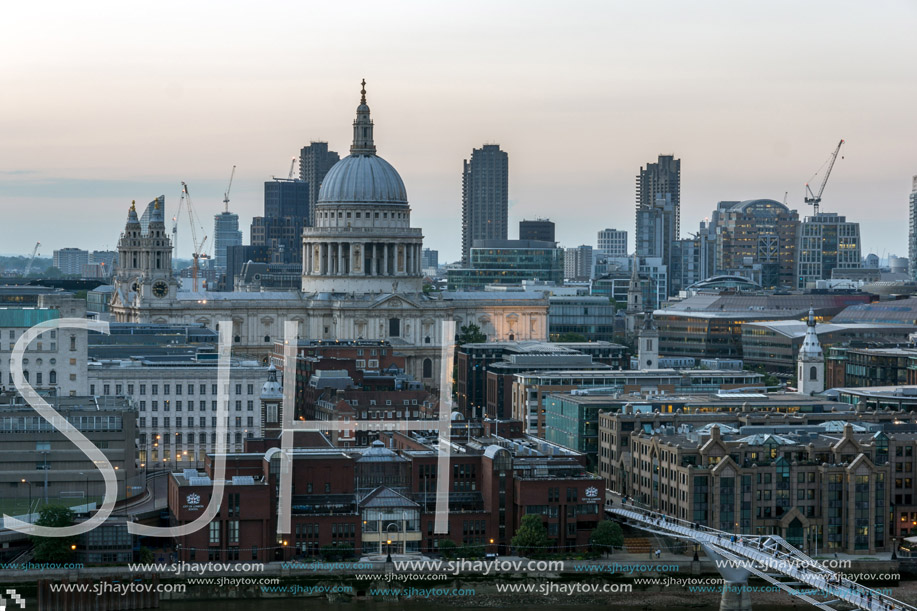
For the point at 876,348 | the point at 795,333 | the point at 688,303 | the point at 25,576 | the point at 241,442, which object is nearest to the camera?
the point at 25,576

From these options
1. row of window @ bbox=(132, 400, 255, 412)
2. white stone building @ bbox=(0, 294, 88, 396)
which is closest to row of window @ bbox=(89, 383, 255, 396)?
row of window @ bbox=(132, 400, 255, 412)

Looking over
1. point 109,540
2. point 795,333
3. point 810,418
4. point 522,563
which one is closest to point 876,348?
point 795,333

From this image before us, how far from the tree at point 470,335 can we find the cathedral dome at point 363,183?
1272 centimetres

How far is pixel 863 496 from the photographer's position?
302ft

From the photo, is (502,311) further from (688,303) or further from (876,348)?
(876,348)

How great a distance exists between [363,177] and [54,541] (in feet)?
309

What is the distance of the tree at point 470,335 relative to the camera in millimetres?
170375

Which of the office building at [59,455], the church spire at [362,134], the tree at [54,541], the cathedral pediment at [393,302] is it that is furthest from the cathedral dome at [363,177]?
the tree at [54,541]

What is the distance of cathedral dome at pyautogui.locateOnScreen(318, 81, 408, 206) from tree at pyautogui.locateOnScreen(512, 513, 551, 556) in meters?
89.4

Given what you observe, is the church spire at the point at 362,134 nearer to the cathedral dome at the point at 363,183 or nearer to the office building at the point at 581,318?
the cathedral dome at the point at 363,183

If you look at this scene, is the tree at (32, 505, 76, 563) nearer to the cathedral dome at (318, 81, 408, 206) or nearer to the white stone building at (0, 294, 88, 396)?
the white stone building at (0, 294, 88, 396)

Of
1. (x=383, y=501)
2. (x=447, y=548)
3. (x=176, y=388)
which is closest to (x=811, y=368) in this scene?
(x=176, y=388)

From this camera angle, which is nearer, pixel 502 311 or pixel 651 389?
pixel 651 389

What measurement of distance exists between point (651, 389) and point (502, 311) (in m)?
59.3
